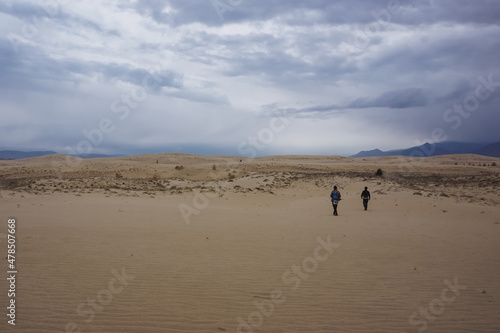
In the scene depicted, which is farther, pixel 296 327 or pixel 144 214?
pixel 144 214

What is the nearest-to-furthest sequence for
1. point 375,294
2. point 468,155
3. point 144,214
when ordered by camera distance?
point 375,294 → point 144,214 → point 468,155

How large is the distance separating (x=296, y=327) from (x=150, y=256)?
4.46 meters

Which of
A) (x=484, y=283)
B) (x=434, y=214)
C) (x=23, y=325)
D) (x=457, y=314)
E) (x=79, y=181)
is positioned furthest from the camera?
(x=79, y=181)

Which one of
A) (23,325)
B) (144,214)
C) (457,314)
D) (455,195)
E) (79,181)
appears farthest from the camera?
(79,181)

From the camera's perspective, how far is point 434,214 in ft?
55.6

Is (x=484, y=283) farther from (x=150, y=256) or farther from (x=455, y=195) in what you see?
(x=455, y=195)

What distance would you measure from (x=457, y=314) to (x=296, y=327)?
9.62 feet

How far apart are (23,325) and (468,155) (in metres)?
108

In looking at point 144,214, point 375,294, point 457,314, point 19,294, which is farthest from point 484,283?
point 144,214

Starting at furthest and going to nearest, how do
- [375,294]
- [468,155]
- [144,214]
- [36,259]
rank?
1. [468,155]
2. [144,214]
3. [36,259]
4. [375,294]

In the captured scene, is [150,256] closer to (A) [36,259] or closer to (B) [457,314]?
(A) [36,259]

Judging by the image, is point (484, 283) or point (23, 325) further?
point (484, 283)

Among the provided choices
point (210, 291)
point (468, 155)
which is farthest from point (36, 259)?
point (468, 155)

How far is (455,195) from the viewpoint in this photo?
76.4ft
